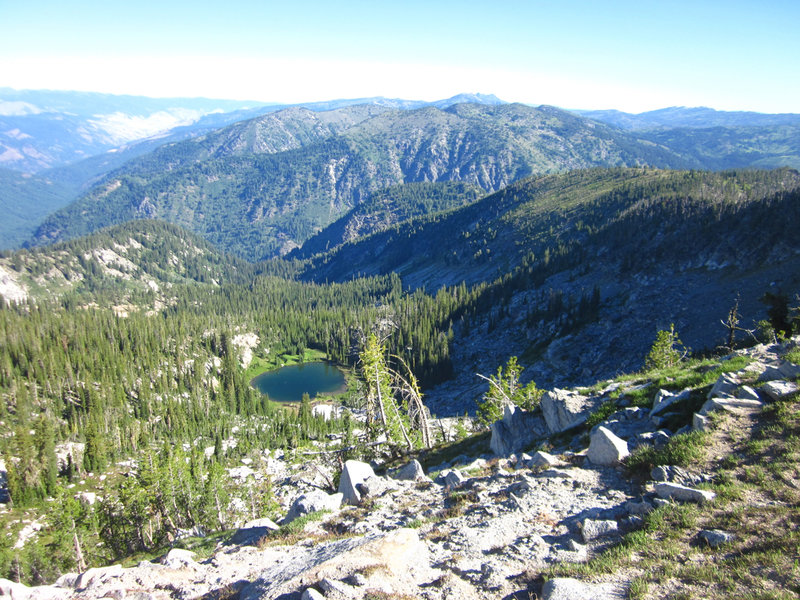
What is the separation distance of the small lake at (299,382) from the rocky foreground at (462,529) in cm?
14261

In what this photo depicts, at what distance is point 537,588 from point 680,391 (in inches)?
715

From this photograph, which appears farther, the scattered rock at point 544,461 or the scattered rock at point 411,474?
the scattered rock at point 411,474

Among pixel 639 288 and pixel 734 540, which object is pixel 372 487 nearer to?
pixel 734 540

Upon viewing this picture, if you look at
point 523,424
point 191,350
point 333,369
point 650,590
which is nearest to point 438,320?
point 333,369

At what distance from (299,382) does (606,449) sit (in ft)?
551

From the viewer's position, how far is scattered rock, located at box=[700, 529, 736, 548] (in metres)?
12.5

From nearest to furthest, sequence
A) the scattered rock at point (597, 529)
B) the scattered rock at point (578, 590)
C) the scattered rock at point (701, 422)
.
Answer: the scattered rock at point (578, 590) → the scattered rock at point (597, 529) → the scattered rock at point (701, 422)

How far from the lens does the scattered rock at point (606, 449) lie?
20.9 m

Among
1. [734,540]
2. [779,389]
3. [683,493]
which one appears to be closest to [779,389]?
[779,389]

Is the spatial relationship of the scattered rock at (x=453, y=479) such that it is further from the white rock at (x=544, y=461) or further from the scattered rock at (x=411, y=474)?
the white rock at (x=544, y=461)

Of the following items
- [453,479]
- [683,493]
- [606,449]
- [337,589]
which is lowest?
[453,479]

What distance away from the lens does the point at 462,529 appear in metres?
18.0

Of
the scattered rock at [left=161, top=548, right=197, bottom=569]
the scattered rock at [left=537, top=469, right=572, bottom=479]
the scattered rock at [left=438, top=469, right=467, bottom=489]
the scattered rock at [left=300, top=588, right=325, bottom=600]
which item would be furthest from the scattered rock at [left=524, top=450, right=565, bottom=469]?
the scattered rock at [left=161, top=548, right=197, bottom=569]

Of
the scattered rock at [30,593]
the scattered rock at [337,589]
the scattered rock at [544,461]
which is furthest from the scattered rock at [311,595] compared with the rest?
the scattered rock at [544,461]
